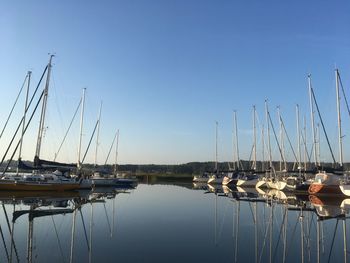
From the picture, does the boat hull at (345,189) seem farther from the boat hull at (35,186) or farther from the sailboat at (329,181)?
the boat hull at (35,186)

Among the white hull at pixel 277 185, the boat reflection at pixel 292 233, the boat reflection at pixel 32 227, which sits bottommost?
the boat reflection at pixel 292 233

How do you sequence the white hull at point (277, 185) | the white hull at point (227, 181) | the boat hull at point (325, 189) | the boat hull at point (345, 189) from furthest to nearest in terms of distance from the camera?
the white hull at point (227, 181)
the white hull at point (277, 185)
the boat hull at point (325, 189)
the boat hull at point (345, 189)

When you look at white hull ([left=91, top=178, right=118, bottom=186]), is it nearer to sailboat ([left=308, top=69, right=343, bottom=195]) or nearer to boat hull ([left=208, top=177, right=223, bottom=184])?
boat hull ([left=208, top=177, right=223, bottom=184])

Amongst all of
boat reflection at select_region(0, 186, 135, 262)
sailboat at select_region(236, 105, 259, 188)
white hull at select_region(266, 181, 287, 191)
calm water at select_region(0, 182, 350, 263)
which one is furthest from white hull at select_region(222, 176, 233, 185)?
boat reflection at select_region(0, 186, 135, 262)

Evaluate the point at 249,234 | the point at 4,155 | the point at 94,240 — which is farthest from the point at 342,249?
the point at 4,155

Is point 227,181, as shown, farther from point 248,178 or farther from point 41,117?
point 41,117

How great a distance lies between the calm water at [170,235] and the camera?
1756cm

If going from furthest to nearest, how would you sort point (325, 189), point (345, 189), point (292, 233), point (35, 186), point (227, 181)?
point (227, 181)
point (325, 189)
point (35, 186)
point (345, 189)
point (292, 233)

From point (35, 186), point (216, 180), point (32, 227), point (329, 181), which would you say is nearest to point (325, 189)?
point (329, 181)

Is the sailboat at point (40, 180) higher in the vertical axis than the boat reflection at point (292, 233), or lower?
higher

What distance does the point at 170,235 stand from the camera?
907 inches

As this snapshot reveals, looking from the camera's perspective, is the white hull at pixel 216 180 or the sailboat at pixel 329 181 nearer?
the sailboat at pixel 329 181

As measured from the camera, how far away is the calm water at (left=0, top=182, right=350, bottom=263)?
17562mm

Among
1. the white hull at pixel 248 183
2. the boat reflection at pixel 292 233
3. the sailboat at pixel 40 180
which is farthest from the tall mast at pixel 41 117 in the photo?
the white hull at pixel 248 183
